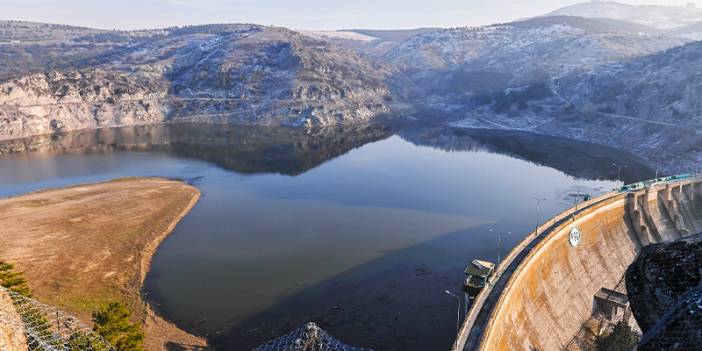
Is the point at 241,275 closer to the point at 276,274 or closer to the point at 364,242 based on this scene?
→ the point at 276,274

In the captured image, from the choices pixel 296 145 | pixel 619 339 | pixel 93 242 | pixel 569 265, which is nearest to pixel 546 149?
pixel 296 145

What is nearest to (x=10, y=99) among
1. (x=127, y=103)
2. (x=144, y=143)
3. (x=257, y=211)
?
(x=127, y=103)

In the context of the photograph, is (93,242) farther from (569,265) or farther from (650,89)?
(650,89)

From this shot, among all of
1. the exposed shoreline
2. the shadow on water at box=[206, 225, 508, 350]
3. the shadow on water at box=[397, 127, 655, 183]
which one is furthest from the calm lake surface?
the exposed shoreline

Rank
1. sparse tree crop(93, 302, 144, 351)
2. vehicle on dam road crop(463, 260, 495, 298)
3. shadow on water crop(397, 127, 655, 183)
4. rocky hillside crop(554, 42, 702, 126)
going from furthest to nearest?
rocky hillside crop(554, 42, 702, 126) < shadow on water crop(397, 127, 655, 183) < vehicle on dam road crop(463, 260, 495, 298) < sparse tree crop(93, 302, 144, 351)

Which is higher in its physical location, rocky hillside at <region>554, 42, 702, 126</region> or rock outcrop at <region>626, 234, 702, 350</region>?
rocky hillside at <region>554, 42, 702, 126</region>

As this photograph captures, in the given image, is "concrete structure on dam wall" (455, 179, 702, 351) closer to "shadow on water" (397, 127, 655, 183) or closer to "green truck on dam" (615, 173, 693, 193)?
"green truck on dam" (615, 173, 693, 193)

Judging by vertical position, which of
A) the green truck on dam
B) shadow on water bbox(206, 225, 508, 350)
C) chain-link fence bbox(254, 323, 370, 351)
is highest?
the green truck on dam
